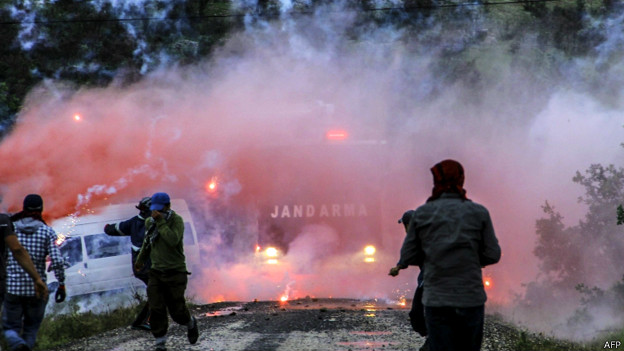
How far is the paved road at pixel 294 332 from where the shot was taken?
8773 mm

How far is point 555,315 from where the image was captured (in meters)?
14.8

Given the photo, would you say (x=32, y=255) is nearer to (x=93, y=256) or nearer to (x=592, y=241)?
(x=93, y=256)

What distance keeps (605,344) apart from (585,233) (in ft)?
16.0

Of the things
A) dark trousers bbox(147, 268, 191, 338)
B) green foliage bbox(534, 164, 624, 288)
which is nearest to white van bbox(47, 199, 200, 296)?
dark trousers bbox(147, 268, 191, 338)

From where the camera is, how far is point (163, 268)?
801 cm

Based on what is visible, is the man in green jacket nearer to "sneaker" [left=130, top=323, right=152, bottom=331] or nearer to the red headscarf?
"sneaker" [left=130, top=323, right=152, bottom=331]

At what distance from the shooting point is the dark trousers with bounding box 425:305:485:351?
4.77 m

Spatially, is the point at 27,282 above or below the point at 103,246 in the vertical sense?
above

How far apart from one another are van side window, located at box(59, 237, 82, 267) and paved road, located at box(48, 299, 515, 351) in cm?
230

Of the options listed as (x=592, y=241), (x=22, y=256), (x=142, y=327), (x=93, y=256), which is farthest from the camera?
(x=592, y=241)

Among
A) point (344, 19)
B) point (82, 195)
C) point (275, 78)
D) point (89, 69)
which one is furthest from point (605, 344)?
point (89, 69)

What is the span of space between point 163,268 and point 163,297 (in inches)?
12.9

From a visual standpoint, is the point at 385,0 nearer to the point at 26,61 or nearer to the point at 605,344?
the point at 26,61

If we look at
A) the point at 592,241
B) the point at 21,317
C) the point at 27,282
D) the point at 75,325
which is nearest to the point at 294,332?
the point at 75,325
